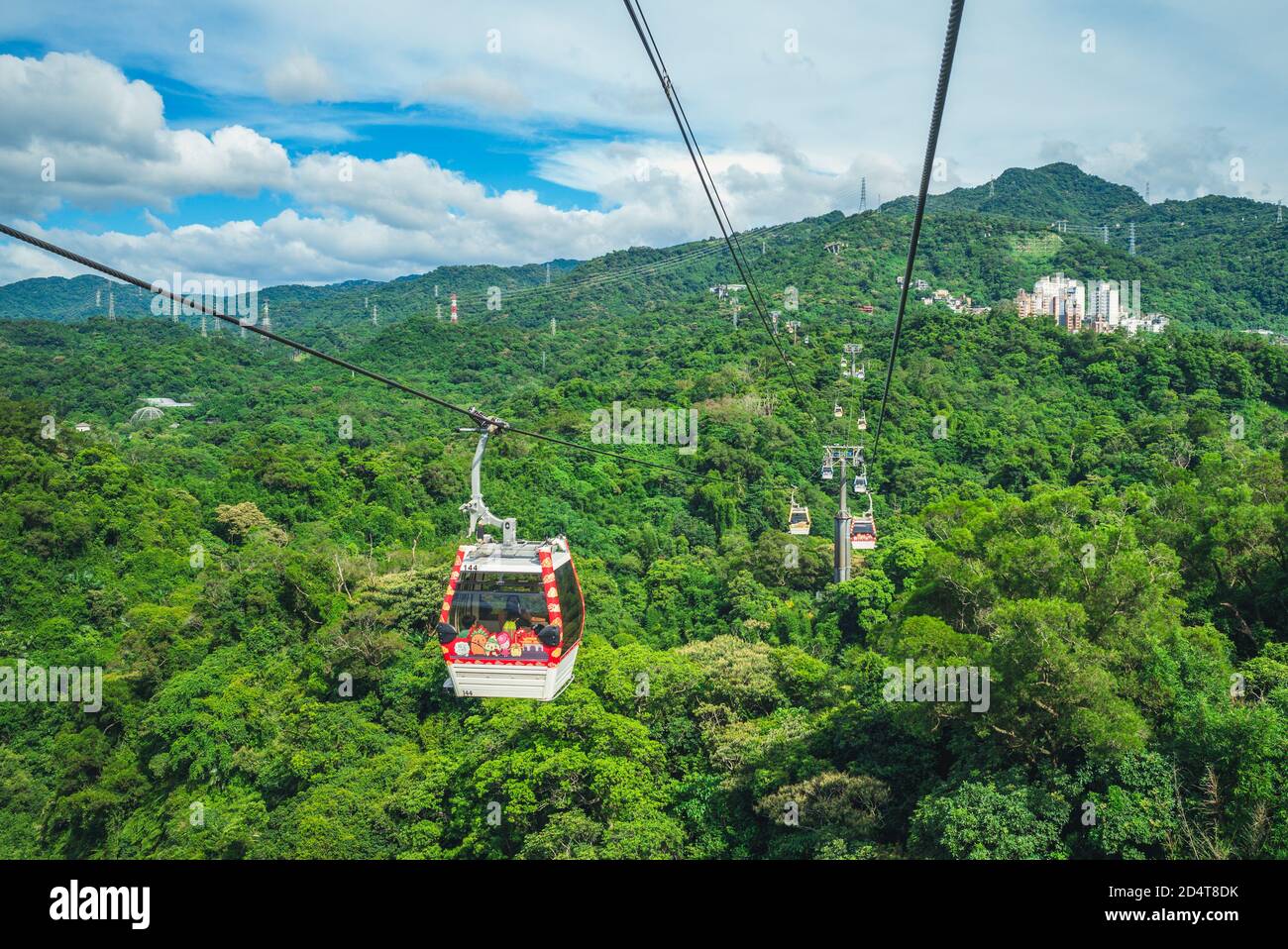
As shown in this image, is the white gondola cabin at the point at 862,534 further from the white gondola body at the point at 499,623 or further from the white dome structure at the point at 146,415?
the white dome structure at the point at 146,415

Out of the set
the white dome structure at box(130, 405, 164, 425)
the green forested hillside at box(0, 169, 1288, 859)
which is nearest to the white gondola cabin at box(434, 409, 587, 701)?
the green forested hillside at box(0, 169, 1288, 859)

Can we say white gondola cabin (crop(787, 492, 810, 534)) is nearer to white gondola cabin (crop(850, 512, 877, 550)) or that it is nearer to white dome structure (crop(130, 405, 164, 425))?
white gondola cabin (crop(850, 512, 877, 550))

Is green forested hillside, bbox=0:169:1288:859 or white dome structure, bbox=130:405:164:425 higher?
white dome structure, bbox=130:405:164:425

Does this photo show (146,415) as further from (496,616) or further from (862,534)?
(496,616)

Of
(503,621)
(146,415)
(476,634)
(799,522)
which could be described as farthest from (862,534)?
(146,415)

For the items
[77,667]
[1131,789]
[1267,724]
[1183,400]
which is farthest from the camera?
[1183,400]

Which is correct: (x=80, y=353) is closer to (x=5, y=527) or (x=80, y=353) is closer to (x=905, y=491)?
(x=5, y=527)

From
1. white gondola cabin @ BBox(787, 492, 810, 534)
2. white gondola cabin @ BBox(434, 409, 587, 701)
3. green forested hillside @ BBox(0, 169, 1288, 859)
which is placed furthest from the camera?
white gondola cabin @ BBox(787, 492, 810, 534)
